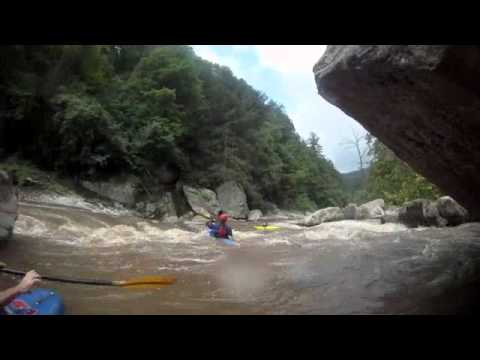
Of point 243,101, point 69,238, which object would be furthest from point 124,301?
point 243,101

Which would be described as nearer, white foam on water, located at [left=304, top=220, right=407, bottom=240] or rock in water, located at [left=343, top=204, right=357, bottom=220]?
white foam on water, located at [left=304, top=220, right=407, bottom=240]

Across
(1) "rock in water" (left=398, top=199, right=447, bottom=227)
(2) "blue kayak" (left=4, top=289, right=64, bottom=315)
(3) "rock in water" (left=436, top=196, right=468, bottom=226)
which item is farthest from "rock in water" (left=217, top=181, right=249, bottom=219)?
(2) "blue kayak" (left=4, top=289, right=64, bottom=315)

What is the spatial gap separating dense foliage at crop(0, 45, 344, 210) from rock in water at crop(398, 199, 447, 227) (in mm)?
13868

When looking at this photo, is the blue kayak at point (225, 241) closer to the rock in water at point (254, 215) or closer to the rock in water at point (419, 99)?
the rock in water at point (419, 99)

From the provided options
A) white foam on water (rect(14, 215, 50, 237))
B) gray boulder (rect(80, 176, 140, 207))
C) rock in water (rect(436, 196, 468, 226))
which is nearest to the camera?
white foam on water (rect(14, 215, 50, 237))

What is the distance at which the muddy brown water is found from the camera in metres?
3.53

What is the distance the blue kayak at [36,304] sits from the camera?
2986mm

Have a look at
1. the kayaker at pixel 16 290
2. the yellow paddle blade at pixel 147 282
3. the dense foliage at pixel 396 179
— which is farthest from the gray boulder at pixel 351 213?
the kayaker at pixel 16 290

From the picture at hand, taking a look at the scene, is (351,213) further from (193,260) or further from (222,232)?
(193,260)

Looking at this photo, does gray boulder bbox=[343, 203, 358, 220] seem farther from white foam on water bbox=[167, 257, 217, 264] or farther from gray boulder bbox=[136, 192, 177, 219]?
white foam on water bbox=[167, 257, 217, 264]

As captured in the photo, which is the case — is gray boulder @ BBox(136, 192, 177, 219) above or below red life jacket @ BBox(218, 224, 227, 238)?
above

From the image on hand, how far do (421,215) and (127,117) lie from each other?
1642 centimetres
